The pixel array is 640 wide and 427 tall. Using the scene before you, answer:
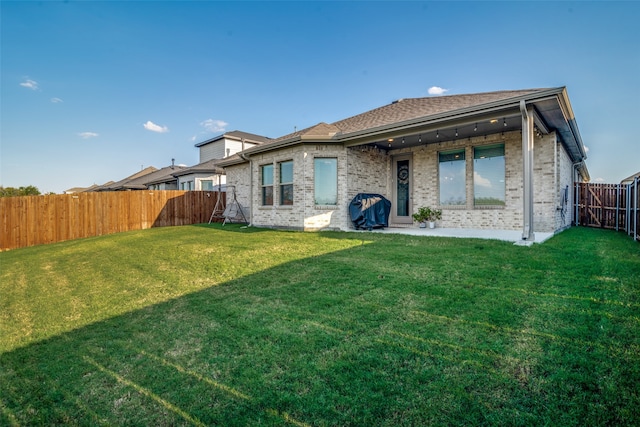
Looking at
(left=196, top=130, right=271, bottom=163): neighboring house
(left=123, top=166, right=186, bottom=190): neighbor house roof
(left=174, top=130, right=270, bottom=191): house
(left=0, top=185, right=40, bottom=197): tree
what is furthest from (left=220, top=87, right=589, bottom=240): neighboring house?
(left=0, top=185, right=40, bottom=197): tree

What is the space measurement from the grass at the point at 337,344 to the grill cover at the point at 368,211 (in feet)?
14.3

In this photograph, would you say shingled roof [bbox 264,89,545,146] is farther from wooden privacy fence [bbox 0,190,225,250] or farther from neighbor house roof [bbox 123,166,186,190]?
neighbor house roof [bbox 123,166,186,190]

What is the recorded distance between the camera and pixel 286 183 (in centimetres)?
1060

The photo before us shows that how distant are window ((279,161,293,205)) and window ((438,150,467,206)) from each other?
5.12 metres

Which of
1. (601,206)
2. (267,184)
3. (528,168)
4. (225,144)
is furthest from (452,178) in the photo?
(225,144)

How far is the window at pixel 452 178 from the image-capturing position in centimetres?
945

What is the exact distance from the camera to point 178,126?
16.9 m

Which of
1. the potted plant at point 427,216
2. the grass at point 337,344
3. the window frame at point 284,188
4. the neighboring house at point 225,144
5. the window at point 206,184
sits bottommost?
the grass at point 337,344

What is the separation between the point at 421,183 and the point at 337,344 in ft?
28.4

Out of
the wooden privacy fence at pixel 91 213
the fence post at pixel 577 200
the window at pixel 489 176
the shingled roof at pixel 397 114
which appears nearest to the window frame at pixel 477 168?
the window at pixel 489 176

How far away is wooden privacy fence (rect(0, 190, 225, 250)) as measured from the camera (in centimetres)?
1129

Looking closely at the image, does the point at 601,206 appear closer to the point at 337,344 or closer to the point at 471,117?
the point at 471,117

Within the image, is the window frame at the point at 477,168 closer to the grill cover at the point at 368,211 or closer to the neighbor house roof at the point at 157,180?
the grill cover at the point at 368,211

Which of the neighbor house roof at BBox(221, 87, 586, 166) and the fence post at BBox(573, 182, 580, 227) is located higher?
the neighbor house roof at BBox(221, 87, 586, 166)
